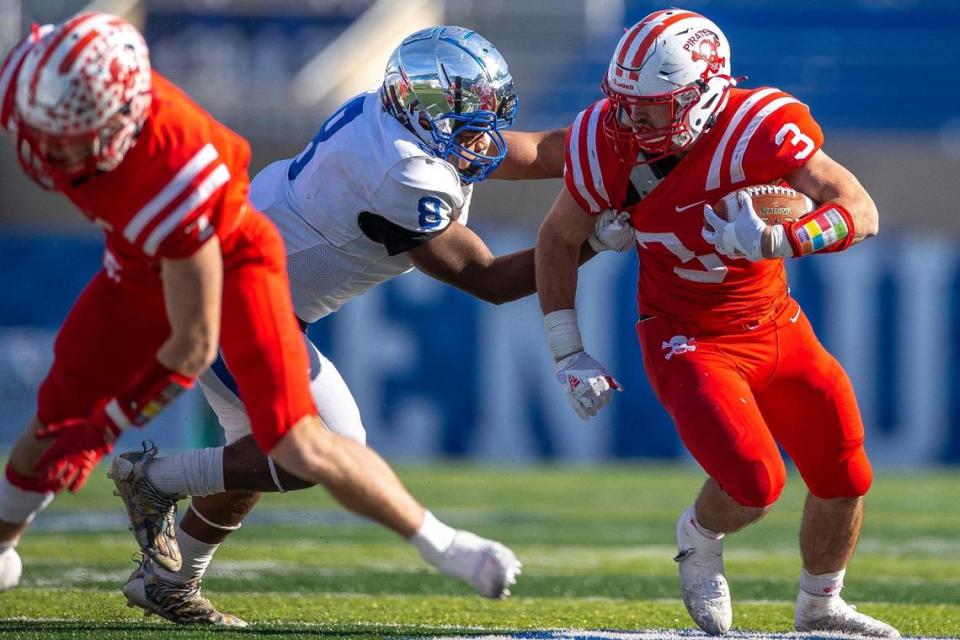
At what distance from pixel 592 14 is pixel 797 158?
1030 centimetres

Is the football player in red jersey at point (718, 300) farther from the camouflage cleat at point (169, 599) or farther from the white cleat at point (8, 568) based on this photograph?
the white cleat at point (8, 568)

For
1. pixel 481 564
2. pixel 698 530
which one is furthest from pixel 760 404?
pixel 481 564

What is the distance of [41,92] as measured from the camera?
278cm

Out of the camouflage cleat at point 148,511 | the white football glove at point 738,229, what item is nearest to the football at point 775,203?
the white football glove at point 738,229

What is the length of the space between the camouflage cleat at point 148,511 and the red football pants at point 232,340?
1.72 ft

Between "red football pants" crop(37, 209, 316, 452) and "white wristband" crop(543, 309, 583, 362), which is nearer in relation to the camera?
"red football pants" crop(37, 209, 316, 452)

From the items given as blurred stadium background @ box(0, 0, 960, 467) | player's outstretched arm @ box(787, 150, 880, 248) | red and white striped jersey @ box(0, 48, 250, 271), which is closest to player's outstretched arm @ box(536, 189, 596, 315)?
player's outstretched arm @ box(787, 150, 880, 248)

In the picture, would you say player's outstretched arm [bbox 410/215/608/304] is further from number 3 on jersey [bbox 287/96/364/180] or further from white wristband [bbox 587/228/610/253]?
number 3 on jersey [bbox 287/96/364/180]

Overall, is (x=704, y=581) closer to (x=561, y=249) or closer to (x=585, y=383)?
(x=585, y=383)

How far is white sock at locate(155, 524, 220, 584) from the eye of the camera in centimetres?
378

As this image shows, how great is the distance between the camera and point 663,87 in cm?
357

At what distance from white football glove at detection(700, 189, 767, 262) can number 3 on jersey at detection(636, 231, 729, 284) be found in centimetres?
12

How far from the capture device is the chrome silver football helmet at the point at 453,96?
368 centimetres

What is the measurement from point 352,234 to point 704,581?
1252 millimetres
